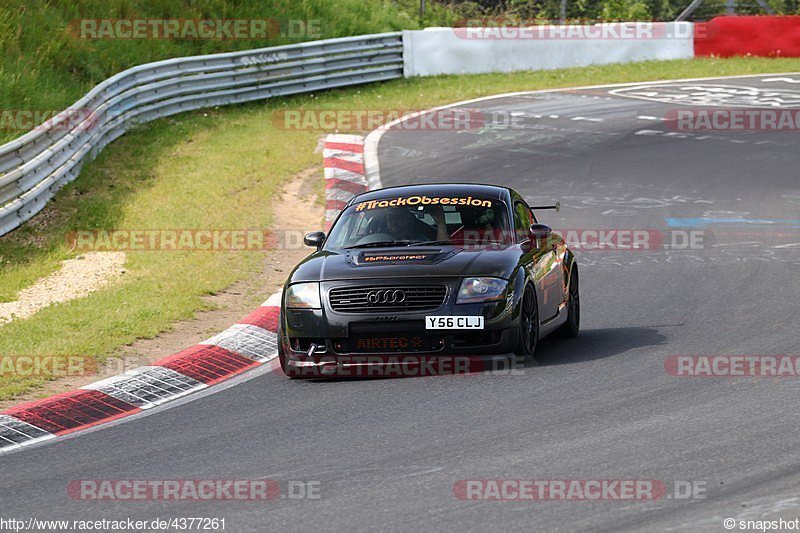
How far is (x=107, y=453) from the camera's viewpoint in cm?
755

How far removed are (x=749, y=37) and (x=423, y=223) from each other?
23589 mm

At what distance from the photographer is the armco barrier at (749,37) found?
31766 millimetres

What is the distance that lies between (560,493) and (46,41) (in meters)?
19.8

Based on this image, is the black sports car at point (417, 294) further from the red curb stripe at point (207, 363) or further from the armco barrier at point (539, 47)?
the armco barrier at point (539, 47)

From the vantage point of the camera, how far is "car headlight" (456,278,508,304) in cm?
929

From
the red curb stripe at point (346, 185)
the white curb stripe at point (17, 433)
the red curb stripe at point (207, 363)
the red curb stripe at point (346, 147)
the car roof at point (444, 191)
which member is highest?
the car roof at point (444, 191)

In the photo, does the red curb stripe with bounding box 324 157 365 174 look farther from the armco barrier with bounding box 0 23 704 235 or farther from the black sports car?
the black sports car

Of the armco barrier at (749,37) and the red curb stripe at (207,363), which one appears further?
the armco barrier at (749,37)

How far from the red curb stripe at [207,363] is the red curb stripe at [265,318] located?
2.94 feet

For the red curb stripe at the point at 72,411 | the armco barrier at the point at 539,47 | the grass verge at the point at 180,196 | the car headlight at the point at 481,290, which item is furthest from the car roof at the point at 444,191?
the armco barrier at the point at 539,47

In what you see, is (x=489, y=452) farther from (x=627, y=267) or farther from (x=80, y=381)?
(x=627, y=267)

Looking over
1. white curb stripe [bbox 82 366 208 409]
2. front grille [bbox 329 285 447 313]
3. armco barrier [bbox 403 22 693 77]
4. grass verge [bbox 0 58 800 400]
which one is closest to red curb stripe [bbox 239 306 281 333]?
grass verge [bbox 0 58 800 400]

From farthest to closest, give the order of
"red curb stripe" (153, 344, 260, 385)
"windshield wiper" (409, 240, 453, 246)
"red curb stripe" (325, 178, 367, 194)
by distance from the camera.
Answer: "red curb stripe" (325, 178, 367, 194) → "windshield wiper" (409, 240, 453, 246) → "red curb stripe" (153, 344, 260, 385)

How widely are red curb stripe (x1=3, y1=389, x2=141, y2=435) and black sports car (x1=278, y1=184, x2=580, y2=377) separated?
1320mm
